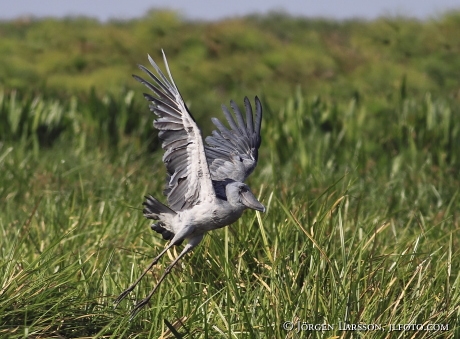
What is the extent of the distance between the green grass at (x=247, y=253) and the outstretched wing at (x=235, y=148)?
0.26 metres

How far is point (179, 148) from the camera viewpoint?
359 cm

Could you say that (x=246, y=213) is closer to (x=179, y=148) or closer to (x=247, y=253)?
(x=247, y=253)

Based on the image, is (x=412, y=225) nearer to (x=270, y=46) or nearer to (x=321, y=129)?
(x=321, y=129)

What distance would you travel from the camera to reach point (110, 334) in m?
3.39

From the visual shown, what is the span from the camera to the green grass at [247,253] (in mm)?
3371

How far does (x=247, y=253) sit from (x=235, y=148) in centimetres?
55

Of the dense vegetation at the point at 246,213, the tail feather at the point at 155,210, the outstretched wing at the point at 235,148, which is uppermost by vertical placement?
the outstretched wing at the point at 235,148

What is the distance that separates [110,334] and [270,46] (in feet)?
44.3

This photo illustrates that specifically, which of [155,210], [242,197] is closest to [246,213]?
[155,210]

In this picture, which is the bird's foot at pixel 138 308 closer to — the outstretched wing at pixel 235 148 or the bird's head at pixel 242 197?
the bird's head at pixel 242 197

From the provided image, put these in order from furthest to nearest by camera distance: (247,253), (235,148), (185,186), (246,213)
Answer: (246,213), (235,148), (247,253), (185,186)

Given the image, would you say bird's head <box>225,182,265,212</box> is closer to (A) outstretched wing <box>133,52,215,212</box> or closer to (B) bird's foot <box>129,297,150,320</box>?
(A) outstretched wing <box>133,52,215,212</box>

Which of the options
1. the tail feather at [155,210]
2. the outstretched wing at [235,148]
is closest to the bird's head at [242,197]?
the tail feather at [155,210]

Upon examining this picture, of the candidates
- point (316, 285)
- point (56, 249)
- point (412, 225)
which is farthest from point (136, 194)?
point (316, 285)
